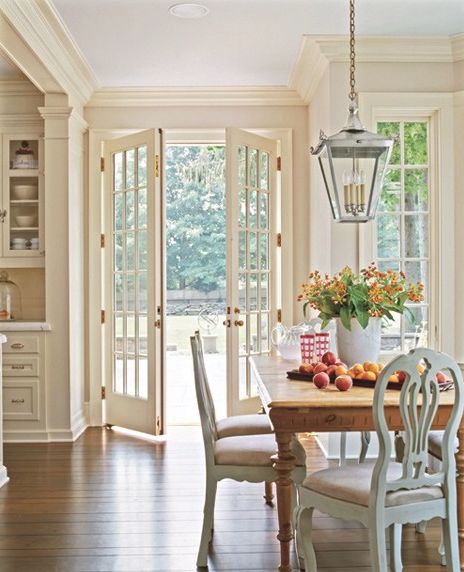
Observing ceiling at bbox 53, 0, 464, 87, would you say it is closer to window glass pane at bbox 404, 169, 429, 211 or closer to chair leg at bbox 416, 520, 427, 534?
window glass pane at bbox 404, 169, 429, 211

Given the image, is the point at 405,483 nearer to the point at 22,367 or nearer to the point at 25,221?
the point at 22,367

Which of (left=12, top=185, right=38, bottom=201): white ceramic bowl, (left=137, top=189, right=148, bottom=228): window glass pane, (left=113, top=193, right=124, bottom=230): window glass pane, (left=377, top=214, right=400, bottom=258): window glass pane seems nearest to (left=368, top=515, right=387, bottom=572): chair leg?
(left=377, top=214, right=400, bottom=258): window glass pane

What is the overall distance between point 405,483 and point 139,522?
5.17ft

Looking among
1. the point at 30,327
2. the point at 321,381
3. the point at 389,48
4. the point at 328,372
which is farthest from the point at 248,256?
the point at 321,381

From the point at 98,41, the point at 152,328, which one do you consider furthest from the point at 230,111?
the point at 152,328

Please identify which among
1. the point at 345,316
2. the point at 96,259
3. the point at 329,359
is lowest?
the point at 329,359

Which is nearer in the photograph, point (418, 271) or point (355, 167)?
point (355, 167)

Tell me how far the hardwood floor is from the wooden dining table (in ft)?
1.07

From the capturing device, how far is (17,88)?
5.36 metres

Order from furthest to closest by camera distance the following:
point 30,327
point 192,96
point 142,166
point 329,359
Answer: point 192,96 < point 142,166 < point 30,327 < point 329,359

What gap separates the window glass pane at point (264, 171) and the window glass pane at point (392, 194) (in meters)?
1.32

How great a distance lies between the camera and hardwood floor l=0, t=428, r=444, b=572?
9.52 ft

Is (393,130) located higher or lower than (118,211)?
higher

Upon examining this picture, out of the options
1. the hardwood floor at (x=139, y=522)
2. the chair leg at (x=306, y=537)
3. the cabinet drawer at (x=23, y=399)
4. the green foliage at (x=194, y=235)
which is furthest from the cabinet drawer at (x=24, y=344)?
the green foliage at (x=194, y=235)
